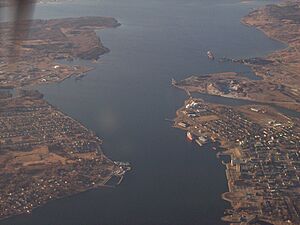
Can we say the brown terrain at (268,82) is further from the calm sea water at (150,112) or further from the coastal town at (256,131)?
the calm sea water at (150,112)

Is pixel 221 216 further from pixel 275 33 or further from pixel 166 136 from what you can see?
pixel 275 33

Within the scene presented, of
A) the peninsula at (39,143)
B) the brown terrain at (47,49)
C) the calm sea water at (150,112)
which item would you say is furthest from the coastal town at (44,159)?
the brown terrain at (47,49)

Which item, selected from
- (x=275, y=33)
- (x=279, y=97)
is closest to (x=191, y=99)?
(x=279, y=97)

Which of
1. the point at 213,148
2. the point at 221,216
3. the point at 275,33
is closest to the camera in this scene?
the point at 221,216

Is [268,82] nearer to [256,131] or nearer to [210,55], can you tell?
[210,55]

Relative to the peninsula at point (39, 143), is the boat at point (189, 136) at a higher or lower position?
higher

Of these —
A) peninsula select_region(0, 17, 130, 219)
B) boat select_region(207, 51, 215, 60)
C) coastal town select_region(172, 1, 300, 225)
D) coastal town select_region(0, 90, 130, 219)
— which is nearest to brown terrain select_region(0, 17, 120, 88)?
peninsula select_region(0, 17, 130, 219)

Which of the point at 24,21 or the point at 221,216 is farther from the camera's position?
the point at 24,21
